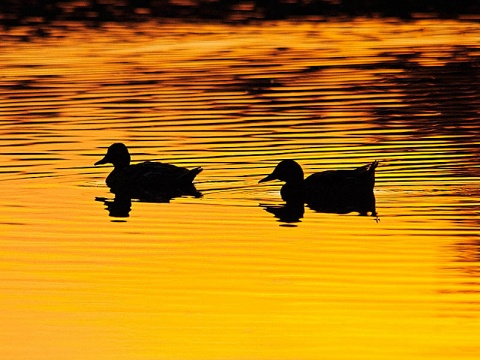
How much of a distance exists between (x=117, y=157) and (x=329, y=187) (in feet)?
11.1

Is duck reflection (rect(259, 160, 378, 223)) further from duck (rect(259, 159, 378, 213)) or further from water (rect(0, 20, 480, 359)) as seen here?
water (rect(0, 20, 480, 359))

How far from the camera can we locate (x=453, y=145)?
70.7 feet

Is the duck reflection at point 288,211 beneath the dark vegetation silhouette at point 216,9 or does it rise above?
above

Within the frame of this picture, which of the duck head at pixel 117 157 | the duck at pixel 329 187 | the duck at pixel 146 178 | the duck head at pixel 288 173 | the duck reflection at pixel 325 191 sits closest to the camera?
the duck reflection at pixel 325 191

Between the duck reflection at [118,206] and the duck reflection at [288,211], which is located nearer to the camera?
the duck reflection at [288,211]

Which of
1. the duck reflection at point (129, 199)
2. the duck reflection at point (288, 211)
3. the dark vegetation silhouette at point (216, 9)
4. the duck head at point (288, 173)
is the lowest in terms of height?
the dark vegetation silhouette at point (216, 9)

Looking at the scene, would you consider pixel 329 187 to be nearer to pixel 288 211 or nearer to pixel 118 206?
pixel 288 211

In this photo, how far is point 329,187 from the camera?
18.3 meters

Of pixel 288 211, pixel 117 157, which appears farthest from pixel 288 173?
pixel 117 157

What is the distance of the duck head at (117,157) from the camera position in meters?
20.6

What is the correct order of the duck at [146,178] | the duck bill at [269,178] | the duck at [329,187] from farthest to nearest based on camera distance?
1. the duck at [146,178]
2. the duck bill at [269,178]
3. the duck at [329,187]

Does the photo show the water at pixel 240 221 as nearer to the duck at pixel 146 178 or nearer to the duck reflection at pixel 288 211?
the duck reflection at pixel 288 211

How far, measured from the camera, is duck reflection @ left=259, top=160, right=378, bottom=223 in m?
17.8

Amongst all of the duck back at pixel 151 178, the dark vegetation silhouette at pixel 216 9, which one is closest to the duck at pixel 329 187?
the duck back at pixel 151 178
